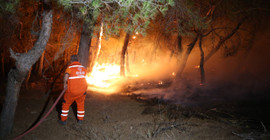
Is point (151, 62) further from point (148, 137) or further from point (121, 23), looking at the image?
point (148, 137)

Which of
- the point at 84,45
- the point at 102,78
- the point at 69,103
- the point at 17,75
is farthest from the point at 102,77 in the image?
the point at 17,75

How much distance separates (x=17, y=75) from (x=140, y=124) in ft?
11.3

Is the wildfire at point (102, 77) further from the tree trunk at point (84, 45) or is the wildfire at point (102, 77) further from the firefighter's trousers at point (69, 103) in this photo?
the firefighter's trousers at point (69, 103)

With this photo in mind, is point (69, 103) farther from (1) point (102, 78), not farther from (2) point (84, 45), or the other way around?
(1) point (102, 78)

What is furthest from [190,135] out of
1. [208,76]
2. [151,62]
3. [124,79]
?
[151,62]

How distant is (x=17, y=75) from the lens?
471cm

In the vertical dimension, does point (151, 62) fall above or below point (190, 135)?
above

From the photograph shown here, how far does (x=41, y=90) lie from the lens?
10117 millimetres

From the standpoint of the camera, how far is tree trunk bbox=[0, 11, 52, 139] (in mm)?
4699

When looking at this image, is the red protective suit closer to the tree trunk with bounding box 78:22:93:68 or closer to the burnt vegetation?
the burnt vegetation

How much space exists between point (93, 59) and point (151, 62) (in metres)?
9.78

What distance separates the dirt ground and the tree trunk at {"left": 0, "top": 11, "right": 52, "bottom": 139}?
0.40 meters

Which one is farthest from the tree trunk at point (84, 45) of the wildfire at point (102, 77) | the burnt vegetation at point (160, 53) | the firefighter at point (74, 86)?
the wildfire at point (102, 77)

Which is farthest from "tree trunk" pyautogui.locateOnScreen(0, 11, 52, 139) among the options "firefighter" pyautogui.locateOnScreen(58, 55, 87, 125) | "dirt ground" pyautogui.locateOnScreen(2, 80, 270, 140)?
"firefighter" pyautogui.locateOnScreen(58, 55, 87, 125)
